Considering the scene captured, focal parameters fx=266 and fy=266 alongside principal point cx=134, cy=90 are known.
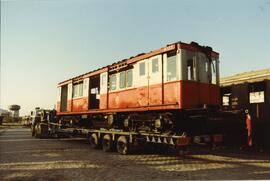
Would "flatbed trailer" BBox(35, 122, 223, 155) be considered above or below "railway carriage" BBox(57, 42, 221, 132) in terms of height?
below

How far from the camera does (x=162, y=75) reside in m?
10.2

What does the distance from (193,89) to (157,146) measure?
13.4 feet

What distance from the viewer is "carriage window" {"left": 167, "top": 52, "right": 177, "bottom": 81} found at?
974 centimetres

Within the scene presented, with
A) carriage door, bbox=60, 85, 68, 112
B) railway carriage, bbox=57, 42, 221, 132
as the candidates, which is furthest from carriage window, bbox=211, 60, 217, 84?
carriage door, bbox=60, 85, 68, 112

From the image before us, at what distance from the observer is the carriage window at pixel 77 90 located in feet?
54.5

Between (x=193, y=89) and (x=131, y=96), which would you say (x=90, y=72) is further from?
(x=193, y=89)

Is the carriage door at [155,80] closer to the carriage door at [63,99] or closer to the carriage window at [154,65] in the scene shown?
the carriage window at [154,65]

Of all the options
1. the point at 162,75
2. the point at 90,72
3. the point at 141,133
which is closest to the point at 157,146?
the point at 141,133

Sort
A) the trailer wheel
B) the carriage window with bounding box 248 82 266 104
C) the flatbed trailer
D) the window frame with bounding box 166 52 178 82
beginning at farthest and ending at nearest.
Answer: the carriage window with bounding box 248 82 266 104 → the trailer wheel → the window frame with bounding box 166 52 178 82 → the flatbed trailer

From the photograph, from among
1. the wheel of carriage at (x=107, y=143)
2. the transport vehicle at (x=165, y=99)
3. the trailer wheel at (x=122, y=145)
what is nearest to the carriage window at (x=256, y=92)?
the transport vehicle at (x=165, y=99)

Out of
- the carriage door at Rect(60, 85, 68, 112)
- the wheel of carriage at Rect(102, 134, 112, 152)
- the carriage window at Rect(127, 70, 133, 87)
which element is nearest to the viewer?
the carriage window at Rect(127, 70, 133, 87)

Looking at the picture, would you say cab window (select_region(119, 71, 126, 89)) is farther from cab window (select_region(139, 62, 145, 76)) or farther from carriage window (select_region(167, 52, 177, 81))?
carriage window (select_region(167, 52, 177, 81))

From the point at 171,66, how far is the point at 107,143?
5.39 meters

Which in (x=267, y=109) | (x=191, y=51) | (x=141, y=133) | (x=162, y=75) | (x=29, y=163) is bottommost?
(x=29, y=163)
